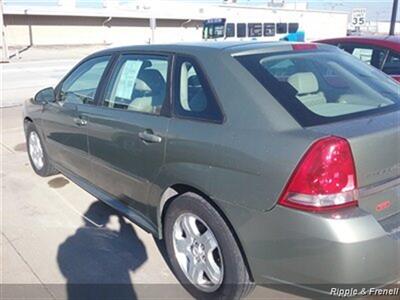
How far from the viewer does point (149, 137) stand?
9.56ft

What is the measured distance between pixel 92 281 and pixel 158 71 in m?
1.60

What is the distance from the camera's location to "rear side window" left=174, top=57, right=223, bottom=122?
260 cm

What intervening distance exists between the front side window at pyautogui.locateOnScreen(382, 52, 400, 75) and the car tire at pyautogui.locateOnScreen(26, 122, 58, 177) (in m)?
4.61

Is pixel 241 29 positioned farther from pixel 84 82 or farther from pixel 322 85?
pixel 322 85

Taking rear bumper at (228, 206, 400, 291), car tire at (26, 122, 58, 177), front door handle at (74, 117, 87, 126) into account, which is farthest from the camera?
car tire at (26, 122, 58, 177)

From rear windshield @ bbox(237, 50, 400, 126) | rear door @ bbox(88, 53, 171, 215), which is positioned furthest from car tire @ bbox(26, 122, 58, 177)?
rear windshield @ bbox(237, 50, 400, 126)

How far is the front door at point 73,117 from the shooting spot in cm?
383

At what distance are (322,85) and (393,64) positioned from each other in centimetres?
363

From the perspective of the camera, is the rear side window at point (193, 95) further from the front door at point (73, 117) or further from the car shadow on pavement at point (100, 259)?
the car shadow on pavement at point (100, 259)

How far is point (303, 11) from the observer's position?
56.3m

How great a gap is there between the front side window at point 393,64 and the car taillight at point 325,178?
13.9ft

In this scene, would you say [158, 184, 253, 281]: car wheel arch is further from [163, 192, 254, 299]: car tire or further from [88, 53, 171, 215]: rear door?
[88, 53, 171, 215]: rear door

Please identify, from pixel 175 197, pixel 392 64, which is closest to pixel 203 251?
pixel 175 197

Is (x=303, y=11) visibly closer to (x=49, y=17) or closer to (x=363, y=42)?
(x=49, y=17)
